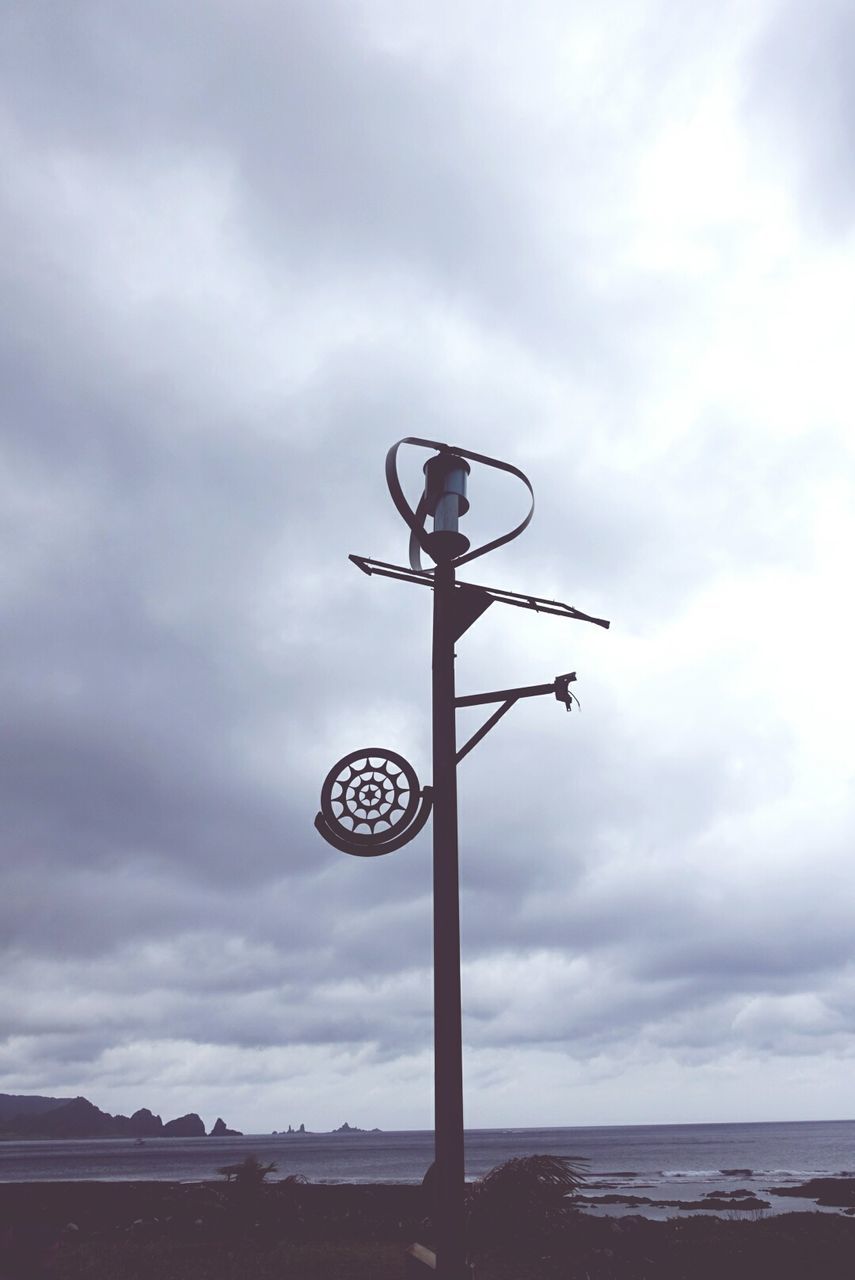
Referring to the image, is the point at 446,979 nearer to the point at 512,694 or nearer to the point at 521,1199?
the point at 512,694

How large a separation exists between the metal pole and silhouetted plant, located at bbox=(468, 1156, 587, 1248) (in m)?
14.0

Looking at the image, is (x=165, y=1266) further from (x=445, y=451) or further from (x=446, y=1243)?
(x=445, y=451)

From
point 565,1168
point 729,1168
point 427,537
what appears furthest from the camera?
point 729,1168

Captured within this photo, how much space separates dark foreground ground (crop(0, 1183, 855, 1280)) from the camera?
750 inches

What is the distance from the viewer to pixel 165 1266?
1952cm

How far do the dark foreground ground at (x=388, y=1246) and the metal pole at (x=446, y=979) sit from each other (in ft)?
37.3

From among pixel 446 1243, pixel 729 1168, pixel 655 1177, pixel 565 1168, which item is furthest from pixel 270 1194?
pixel 729 1168

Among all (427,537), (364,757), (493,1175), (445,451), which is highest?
(445,451)

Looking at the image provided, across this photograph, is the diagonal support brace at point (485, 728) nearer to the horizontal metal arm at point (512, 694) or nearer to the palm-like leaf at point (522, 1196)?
the horizontal metal arm at point (512, 694)

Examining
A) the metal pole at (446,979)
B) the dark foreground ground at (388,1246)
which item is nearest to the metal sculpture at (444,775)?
the metal pole at (446,979)

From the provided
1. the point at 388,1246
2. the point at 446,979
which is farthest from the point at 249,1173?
the point at 446,979

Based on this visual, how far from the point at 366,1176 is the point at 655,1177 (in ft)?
93.8

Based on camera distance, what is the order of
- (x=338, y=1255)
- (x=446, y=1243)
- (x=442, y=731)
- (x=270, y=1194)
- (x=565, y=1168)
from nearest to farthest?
(x=446, y=1243) → (x=442, y=731) → (x=565, y=1168) → (x=338, y=1255) → (x=270, y=1194)

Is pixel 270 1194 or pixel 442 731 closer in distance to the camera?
pixel 442 731
